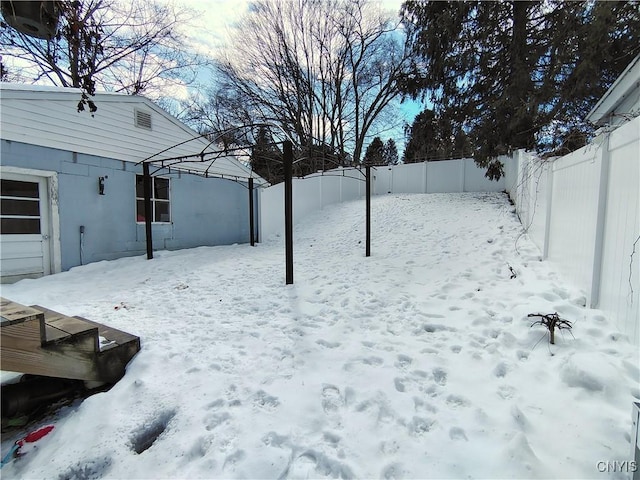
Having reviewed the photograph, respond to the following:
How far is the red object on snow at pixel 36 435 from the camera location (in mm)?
2033

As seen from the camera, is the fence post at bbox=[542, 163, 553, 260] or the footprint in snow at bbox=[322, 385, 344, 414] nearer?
the footprint in snow at bbox=[322, 385, 344, 414]

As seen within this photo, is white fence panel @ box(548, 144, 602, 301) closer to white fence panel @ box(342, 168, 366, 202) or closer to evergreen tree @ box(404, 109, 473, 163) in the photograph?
evergreen tree @ box(404, 109, 473, 163)

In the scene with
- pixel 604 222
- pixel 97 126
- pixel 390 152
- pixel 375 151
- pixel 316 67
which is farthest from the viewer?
pixel 390 152

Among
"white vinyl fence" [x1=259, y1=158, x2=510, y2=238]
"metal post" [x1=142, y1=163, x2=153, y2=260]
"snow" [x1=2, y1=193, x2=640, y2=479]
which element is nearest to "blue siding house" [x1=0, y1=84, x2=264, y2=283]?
"metal post" [x1=142, y1=163, x2=153, y2=260]

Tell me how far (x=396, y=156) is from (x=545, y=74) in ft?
69.9

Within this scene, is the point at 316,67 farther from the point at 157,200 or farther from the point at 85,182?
the point at 85,182

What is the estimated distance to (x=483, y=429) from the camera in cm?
189

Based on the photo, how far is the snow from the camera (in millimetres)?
1743

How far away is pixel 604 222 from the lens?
2703 millimetres

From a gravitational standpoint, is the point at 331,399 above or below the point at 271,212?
below

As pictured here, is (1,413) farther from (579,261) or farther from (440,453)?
(579,261)

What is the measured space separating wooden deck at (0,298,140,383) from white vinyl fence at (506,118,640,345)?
405 centimetres

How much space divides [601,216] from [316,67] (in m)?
21.9

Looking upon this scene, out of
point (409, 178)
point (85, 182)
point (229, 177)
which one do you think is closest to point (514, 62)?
point (409, 178)
